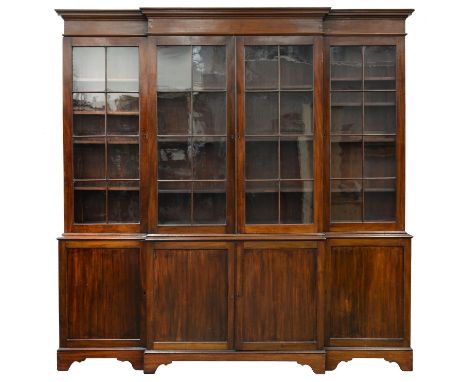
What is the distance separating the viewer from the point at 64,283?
5000mm

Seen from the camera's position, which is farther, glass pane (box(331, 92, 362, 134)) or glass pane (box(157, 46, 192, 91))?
glass pane (box(331, 92, 362, 134))

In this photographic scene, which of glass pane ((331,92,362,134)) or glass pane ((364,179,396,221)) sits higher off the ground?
glass pane ((331,92,362,134))

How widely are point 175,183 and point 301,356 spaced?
172 centimetres

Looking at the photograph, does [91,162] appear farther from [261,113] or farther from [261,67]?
[261,67]

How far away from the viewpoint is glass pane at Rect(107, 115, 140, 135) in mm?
5051

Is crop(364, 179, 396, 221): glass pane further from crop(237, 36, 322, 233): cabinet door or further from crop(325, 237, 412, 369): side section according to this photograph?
crop(237, 36, 322, 233): cabinet door

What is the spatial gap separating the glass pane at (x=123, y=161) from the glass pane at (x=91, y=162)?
66mm

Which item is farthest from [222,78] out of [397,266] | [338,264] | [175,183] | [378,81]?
[397,266]

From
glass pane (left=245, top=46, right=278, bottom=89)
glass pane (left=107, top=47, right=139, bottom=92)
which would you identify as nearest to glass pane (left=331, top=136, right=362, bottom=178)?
glass pane (left=245, top=46, right=278, bottom=89)

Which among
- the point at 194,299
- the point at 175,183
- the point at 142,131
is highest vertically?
the point at 142,131

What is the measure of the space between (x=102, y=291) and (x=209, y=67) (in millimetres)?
2024

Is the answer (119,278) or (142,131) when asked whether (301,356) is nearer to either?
(119,278)

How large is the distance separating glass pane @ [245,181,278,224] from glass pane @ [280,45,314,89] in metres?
0.82

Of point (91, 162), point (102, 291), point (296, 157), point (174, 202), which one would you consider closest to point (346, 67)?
point (296, 157)
